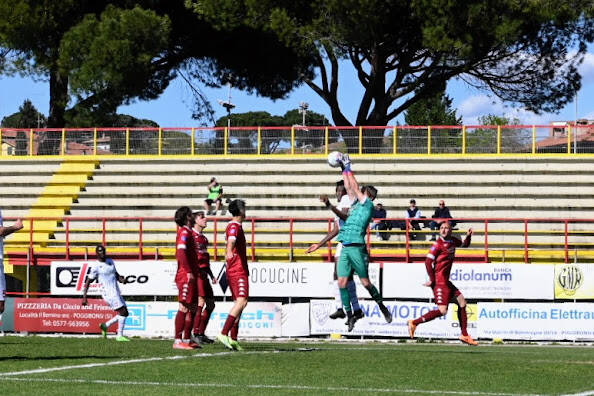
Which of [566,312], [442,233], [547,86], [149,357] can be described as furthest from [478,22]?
[149,357]

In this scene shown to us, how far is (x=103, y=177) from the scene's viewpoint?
37.0 meters

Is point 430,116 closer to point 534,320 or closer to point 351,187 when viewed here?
point 534,320

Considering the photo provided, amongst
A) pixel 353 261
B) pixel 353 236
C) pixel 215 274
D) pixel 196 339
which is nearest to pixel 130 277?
pixel 215 274

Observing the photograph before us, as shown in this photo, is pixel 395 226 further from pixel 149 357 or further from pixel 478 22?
pixel 149 357

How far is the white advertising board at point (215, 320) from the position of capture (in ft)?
83.1

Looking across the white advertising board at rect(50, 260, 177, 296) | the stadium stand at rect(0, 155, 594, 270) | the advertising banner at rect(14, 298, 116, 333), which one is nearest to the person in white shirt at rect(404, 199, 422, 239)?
the stadium stand at rect(0, 155, 594, 270)

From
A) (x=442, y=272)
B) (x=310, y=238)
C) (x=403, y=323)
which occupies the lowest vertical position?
(x=403, y=323)

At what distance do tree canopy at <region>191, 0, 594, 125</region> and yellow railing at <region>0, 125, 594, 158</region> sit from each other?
4748 mm

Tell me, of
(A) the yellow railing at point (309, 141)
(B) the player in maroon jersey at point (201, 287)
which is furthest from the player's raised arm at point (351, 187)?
(A) the yellow railing at point (309, 141)

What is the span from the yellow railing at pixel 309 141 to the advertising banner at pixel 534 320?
11991 millimetres

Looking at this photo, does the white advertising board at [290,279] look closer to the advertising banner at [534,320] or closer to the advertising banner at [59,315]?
the advertising banner at [59,315]

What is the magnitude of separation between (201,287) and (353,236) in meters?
2.43

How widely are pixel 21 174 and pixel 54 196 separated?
269 cm

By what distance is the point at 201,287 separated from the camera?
16469mm
